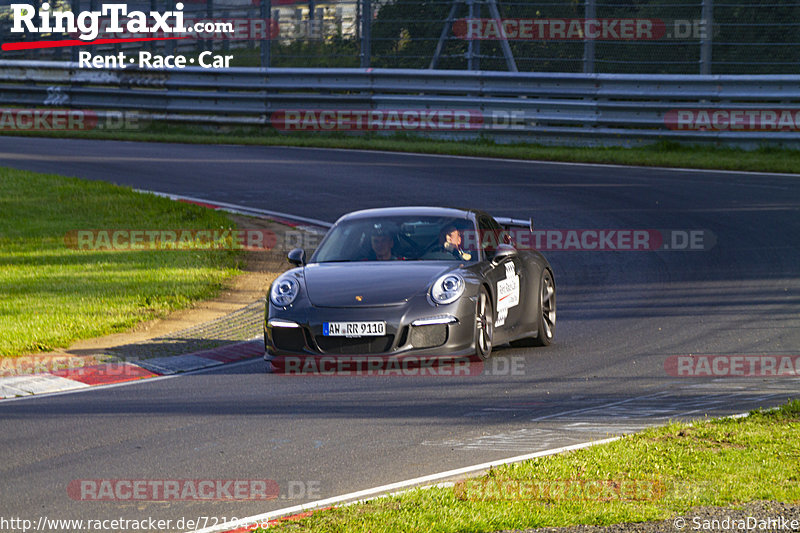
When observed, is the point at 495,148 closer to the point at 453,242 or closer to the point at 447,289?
the point at 453,242

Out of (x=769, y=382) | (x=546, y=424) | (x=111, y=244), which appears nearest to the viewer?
(x=546, y=424)

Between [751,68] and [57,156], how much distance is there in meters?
13.8

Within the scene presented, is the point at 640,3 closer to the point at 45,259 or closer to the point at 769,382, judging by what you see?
the point at 45,259

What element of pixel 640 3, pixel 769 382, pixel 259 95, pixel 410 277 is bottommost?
pixel 769 382

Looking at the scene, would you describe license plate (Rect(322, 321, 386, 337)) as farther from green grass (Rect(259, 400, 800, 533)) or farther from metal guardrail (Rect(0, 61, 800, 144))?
metal guardrail (Rect(0, 61, 800, 144))

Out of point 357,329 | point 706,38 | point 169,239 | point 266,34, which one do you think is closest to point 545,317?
point 357,329

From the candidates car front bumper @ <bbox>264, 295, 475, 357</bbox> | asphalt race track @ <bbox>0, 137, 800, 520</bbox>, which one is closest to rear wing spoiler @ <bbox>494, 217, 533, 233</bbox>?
asphalt race track @ <bbox>0, 137, 800, 520</bbox>

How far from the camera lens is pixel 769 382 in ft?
29.6

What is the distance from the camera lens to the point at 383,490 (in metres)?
6.23

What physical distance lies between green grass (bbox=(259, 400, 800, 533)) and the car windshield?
11.6 feet

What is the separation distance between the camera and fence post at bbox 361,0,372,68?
84.3 feet

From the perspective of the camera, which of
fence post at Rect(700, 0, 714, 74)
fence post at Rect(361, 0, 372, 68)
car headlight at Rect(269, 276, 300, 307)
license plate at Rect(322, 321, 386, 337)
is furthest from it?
fence post at Rect(361, 0, 372, 68)

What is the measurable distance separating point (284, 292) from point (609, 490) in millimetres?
4148

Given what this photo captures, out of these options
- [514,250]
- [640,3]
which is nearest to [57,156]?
[640,3]
